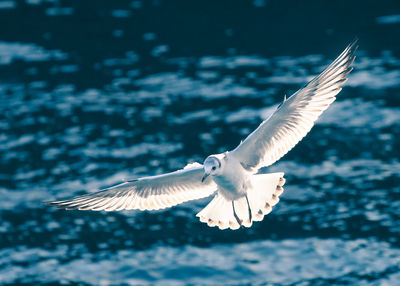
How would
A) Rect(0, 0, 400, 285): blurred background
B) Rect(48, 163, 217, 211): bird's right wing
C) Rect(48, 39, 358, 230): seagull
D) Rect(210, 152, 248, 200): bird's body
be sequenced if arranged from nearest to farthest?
1. Rect(210, 152, 248, 200): bird's body
2. Rect(48, 39, 358, 230): seagull
3. Rect(48, 163, 217, 211): bird's right wing
4. Rect(0, 0, 400, 285): blurred background

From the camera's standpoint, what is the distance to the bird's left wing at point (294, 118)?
12250mm

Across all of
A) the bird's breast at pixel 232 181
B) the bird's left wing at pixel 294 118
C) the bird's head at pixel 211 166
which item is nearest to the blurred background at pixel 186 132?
the bird's breast at pixel 232 181

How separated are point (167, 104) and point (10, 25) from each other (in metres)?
5.72

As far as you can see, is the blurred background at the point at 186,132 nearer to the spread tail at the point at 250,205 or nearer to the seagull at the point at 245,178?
the spread tail at the point at 250,205

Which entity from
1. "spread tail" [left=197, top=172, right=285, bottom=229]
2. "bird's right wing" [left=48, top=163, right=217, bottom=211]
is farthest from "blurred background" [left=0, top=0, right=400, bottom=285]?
"bird's right wing" [left=48, top=163, right=217, bottom=211]

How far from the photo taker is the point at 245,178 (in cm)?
1262

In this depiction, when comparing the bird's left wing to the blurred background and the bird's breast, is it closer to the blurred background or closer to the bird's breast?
the bird's breast

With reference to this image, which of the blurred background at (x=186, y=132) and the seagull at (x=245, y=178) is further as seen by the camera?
the blurred background at (x=186, y=132)

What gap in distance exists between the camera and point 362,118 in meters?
18.7

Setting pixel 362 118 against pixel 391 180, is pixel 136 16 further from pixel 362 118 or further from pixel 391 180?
pixel 391 180

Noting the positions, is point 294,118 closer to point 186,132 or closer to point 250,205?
point 250,205

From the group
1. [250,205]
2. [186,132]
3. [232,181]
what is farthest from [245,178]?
[186,132]

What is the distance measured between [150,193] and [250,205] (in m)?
1.52

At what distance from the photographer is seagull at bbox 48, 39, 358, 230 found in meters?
12.3
